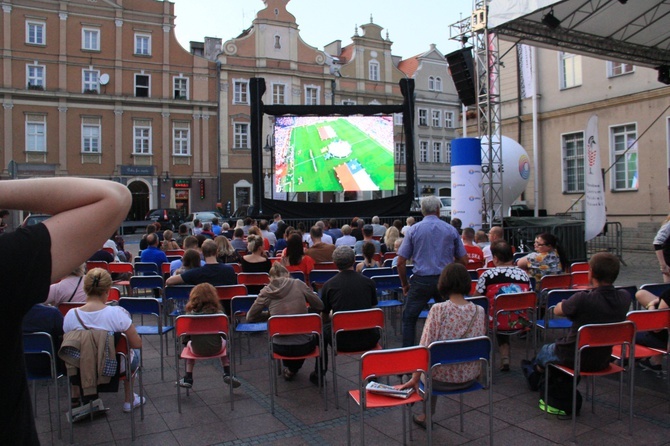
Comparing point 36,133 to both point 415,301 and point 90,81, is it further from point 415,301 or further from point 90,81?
point 415,301

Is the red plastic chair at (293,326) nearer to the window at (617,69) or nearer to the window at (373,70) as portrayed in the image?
the window at (617,69)

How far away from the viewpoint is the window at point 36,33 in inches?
1212

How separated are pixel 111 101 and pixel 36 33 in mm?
5388

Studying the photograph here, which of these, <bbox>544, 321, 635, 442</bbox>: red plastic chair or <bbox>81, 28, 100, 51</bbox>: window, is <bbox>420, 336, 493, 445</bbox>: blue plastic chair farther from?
<bbox>81, 28, 100, 51</bbox>: window

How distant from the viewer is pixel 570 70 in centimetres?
2030

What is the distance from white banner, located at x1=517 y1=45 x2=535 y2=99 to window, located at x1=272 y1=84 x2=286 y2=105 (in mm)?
18704

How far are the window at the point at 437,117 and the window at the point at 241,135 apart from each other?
16392mm

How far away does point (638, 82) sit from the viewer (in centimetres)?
1788

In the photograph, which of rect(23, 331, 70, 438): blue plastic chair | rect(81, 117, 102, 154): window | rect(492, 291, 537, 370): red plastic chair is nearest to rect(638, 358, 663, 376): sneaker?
rect(492, 291, 537, 370): red plastic chair

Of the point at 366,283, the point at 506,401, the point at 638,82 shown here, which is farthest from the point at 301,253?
the point at 638,82

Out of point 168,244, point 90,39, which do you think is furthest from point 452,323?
point 90,39

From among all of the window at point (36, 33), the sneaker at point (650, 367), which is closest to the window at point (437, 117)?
the window at point (36, 33)

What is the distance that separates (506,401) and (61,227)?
13.6 feet

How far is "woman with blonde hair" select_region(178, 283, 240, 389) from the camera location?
469cm
